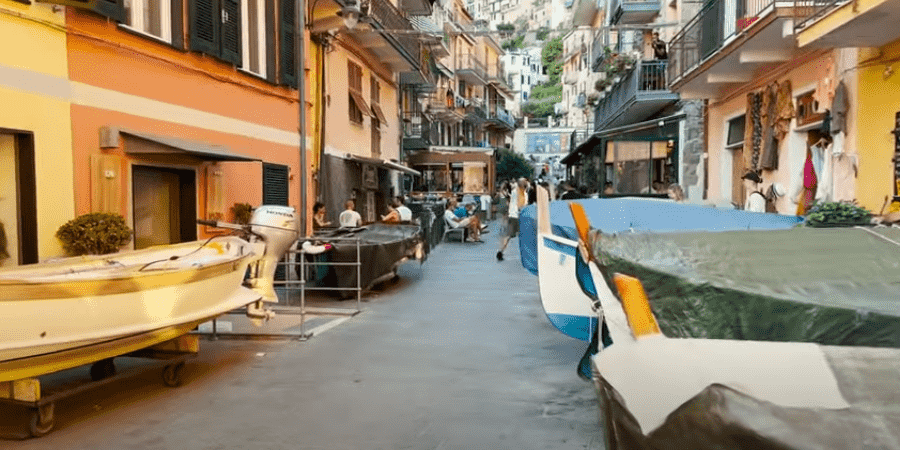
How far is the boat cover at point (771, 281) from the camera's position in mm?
3613

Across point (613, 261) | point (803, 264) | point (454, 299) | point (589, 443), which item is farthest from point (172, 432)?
point (454, 299)

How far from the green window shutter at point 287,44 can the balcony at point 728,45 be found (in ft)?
26.8

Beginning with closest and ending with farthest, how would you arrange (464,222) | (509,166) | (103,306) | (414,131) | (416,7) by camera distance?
1. (103,306)
2. (464,222)
3. (416,7)
4. (414,131)
5. (509,166)

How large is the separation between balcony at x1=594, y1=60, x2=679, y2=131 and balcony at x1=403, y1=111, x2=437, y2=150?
26.8 feet

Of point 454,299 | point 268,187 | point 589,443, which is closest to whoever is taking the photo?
point 589,443

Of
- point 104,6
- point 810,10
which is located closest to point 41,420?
point 104,6

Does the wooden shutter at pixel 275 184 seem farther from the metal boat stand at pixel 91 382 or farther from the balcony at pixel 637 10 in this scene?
the balcony at pixel 637 10

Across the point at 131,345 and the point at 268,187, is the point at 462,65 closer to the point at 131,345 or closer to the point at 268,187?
the point at 268,187

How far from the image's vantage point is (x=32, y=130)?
8.39 m

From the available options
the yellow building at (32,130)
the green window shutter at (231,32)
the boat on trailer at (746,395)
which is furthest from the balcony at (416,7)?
the boat on trailer at (746,395)

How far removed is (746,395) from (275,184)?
524 inches

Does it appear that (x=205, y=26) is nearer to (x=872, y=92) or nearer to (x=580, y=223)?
(x=580, y=223)

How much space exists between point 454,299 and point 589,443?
731 cm

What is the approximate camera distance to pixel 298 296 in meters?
12.7
